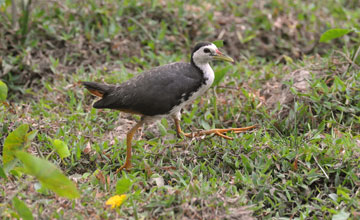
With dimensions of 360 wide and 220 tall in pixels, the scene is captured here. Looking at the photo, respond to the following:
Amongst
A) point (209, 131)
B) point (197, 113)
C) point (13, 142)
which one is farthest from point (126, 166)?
point (197, 113)

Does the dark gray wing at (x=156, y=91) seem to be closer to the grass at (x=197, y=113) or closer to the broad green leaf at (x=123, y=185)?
the grass at (x=197, y=113)

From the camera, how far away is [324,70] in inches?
197

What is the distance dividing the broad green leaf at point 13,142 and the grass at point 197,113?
0.52 ft

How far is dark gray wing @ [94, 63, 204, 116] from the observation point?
3963 millimetres

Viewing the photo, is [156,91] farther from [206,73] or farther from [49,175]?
[49,175]

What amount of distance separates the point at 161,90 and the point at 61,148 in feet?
3.04

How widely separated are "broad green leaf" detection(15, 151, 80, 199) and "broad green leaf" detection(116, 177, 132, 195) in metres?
0.39

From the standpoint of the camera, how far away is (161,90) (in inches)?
157

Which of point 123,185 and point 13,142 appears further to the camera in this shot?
point 13,142

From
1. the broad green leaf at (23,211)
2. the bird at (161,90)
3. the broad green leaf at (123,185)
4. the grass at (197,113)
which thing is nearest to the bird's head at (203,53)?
the bird at (161,90)

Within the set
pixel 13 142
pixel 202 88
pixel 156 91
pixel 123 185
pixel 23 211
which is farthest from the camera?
pixel 202 88

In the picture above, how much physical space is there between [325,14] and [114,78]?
3.30 m

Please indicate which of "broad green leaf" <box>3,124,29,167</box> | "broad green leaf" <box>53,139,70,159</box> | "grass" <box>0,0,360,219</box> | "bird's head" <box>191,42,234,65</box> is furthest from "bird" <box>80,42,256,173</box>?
"broad green leaf" <box>3,124,29,167</box>

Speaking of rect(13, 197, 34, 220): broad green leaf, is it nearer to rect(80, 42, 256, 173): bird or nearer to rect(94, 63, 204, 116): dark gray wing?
rect(80, 42, 256, 173): bird
